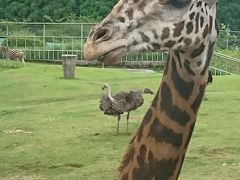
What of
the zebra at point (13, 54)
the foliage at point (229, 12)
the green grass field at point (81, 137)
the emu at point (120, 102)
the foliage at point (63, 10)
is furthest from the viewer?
the foliage at point (63, 10)

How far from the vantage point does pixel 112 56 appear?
2.55 metres

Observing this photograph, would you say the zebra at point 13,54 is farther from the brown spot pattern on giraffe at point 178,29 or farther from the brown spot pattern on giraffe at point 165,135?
the brown spot pattern on giraffe at point 178,29

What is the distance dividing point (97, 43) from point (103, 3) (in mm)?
39026

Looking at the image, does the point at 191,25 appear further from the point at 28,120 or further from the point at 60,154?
the point at 28,120

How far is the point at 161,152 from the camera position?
3.09 meters

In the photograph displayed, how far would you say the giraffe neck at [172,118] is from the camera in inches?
118

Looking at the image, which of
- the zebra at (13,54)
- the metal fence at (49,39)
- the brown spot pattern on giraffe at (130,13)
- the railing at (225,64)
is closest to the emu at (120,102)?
the brown spot pattern on giraffe at (130,13)

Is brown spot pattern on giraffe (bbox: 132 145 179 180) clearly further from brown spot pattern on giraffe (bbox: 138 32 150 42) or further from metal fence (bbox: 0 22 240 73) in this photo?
metal fence (bbox: 0 22 240 73)

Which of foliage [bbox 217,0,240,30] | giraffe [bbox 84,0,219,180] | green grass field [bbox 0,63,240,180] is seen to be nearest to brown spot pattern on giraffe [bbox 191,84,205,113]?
giraffe [bbox 84,0,219,180]

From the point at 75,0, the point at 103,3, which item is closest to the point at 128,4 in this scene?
the point at 103,3

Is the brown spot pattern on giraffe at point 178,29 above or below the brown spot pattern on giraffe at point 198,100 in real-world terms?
above

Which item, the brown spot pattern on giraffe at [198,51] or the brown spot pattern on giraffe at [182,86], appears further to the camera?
the brown spot pattern on giraffe at [182,86]

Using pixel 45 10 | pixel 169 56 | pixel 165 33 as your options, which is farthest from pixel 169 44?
pixel 45 10

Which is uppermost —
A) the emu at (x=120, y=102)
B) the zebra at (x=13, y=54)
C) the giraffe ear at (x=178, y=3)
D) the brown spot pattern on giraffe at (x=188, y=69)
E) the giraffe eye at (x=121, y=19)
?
the giraffe ear at (x=178, y=3)
